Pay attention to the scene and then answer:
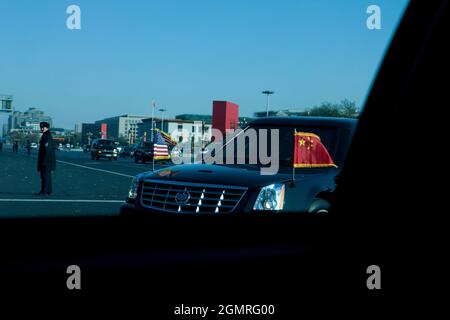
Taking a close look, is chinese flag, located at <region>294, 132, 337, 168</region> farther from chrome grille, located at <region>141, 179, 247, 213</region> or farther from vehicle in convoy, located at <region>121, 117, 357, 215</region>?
chrome grille, located at <region>141, 179, 247, 213</region>

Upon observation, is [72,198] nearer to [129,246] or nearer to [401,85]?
[129,246]

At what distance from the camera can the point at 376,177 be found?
1.43 metres

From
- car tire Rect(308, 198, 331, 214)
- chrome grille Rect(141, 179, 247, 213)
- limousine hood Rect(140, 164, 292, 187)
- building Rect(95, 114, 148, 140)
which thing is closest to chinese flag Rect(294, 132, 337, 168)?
limousine hood Rect(140, 164, 292, 187)

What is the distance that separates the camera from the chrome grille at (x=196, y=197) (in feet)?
15.0

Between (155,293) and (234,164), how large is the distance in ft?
12.4

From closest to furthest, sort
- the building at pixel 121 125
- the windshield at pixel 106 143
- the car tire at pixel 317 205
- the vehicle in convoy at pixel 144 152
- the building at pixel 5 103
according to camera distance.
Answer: the car tire at pixel 317 205 → the vehicle in convoy at pixel 144 152 → the windshield at pixel 106 143 → the building at pixel 5 103 → the building at pixel 121 125

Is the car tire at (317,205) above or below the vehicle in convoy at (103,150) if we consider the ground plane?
above

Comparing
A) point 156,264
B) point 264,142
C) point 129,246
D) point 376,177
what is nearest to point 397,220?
point 376,177

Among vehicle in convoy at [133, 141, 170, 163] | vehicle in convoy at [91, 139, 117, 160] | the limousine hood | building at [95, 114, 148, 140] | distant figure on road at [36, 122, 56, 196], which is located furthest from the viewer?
building at [95, 114, 148, 140]

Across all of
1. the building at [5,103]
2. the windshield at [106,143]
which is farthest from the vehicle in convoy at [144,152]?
the building at [5,103]

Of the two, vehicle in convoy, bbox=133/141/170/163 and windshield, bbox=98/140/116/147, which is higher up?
windshield, bbox=98/140/116/147

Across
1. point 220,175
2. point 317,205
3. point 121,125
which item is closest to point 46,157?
point 220,175

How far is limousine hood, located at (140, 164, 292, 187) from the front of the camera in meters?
4.77

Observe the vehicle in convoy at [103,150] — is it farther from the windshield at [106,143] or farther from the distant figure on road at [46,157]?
the distant figure on road at [46,157]
